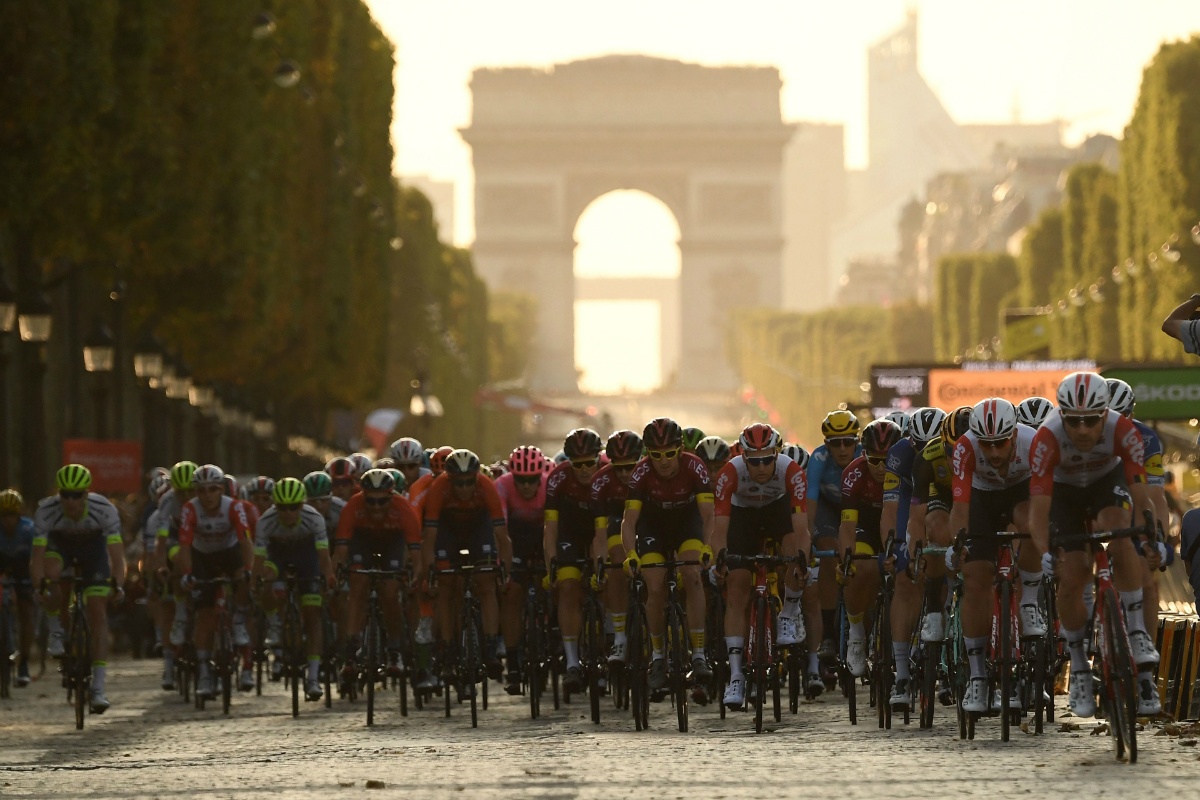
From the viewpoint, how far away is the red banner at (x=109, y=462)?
25.4 m

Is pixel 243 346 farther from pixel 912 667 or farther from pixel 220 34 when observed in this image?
pixel 912 667

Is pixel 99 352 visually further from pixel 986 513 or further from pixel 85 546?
pixel 986 513

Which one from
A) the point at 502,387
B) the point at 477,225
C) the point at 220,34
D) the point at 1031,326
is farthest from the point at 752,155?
the point at 220,34

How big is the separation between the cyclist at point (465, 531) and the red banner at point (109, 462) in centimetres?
1079

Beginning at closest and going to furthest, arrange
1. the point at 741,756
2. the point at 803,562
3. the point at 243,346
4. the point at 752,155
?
1. the point at 741,756
2. the point at 803,562
3. the point at 243,346
4. the point at 752,155

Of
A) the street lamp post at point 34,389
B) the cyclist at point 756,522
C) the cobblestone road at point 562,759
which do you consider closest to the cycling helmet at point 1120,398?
the cobblestone road at point 562,759

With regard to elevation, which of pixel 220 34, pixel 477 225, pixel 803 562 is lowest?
pixel 803 562

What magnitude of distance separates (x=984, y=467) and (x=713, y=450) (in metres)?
3.66

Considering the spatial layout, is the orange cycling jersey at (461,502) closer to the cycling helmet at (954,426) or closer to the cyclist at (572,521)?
the cyclist at (572,521)

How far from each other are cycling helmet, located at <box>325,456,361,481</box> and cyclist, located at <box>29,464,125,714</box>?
258cm

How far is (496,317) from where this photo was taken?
394 feet

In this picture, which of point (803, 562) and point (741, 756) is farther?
point (803, 562)

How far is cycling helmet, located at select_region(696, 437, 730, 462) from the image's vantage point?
15234 mm

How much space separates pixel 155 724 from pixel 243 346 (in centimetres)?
1899
